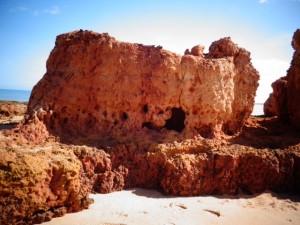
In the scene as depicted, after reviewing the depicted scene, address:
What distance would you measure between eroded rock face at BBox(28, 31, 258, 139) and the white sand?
2.71 meters

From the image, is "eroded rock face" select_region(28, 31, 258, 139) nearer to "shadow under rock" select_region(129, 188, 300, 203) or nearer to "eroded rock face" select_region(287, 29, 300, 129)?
"shadow under rock" select_region(129, 188, 300, 203)

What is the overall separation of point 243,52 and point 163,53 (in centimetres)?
419

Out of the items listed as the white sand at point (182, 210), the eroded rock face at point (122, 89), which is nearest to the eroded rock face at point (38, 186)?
the white sand at point (182, 210)

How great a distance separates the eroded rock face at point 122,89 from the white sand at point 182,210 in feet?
8.89

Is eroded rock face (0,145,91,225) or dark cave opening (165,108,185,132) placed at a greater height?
dark cave opening (165,108,185,132)

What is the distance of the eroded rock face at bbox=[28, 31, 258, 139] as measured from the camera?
1213cm

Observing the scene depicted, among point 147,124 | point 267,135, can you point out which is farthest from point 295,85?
point 147,124

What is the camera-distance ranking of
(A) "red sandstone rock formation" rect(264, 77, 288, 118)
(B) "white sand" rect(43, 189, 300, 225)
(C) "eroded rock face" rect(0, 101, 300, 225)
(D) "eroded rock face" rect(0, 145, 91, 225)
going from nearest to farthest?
(D) "eroded rock face" rect(0, 145, 91, 225) → (B) "white sand" rect(43, 189, 300, 225) → (C) "eroded rock face" rect(0, 101, 300, 225) → (A) "red sandstone rock formation" rect(264, 77, 288, 118)

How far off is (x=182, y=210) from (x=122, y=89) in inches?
198

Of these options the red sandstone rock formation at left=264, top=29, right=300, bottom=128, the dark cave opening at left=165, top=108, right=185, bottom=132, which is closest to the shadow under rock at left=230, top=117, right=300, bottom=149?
the red sandstone rock formation at left=264, top=29, right=300, bottom=128

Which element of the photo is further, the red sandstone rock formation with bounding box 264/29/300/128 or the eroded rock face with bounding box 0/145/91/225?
the red sandstone rock formation with bounding box 264/29/300/128

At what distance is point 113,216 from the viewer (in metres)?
8.85

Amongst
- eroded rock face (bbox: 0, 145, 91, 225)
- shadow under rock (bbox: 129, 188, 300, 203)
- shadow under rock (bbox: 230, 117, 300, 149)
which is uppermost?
shadow under rock (bbox: 230, 117, 300, 149)

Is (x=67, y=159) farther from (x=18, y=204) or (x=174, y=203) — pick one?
(x=174, y=203)
